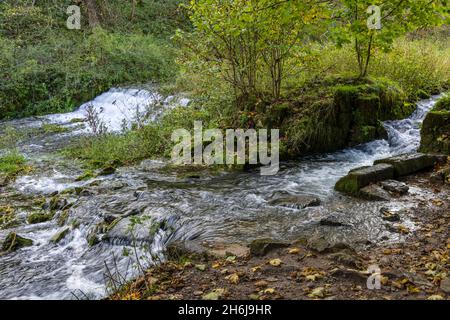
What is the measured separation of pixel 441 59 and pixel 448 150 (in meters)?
5.93

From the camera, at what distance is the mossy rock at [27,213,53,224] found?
648 cm

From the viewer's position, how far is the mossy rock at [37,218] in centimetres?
648

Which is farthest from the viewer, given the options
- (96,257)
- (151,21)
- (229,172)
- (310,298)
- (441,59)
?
(151,21)

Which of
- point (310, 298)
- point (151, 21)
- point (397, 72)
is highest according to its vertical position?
point (151, 21)

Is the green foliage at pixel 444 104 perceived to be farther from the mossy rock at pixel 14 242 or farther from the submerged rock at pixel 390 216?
the mossy rock at pixel 14 242

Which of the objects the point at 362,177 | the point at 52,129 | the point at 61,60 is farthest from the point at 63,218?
the point at 61,60

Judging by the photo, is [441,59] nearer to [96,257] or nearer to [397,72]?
[397,72]

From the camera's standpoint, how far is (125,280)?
4426 millimetres

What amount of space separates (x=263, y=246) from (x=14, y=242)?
341 centimetres

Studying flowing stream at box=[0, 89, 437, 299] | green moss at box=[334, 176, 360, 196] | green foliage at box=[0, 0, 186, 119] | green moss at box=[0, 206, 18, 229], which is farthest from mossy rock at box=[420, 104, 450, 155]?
green foliage at box=[0, 0, 186, 119]

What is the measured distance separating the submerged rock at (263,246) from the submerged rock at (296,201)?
1.44 m

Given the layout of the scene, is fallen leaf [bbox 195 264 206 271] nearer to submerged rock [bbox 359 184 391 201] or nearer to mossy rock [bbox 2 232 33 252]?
mossy rock [bbox 2 232 33 252]

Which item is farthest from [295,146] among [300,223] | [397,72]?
[397,72]

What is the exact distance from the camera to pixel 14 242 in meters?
5.59
